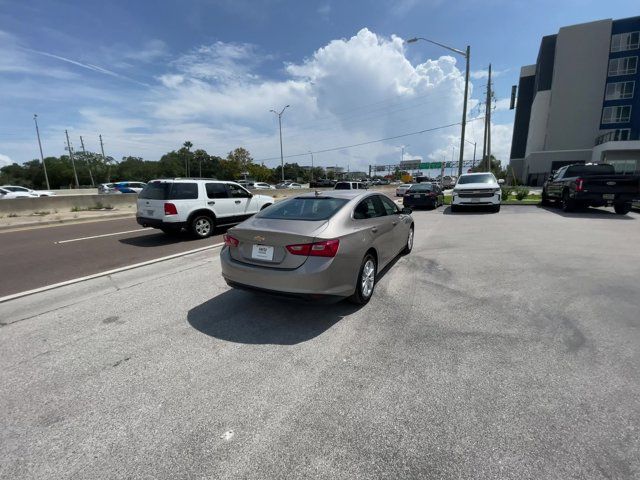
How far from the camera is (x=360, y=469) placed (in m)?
1.99

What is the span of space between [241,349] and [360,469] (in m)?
1.74

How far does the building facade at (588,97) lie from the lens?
43375 millimetres

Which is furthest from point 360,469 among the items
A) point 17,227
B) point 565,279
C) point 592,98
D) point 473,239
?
point 592,98

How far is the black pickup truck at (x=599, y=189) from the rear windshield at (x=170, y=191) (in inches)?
564

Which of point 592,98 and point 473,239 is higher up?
point 592,98

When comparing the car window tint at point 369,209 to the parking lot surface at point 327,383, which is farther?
the car window tint at point 369,209

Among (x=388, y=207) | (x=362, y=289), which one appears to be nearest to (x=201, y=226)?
(x=388, y=207)

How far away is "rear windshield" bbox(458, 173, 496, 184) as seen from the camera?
15.5m

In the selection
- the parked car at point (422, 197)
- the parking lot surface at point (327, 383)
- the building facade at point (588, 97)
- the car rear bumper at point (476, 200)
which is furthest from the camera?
the building facade at point (588, 97)

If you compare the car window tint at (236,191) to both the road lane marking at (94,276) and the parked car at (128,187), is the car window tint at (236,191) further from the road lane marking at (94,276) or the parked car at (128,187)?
the parked car at (128,187)

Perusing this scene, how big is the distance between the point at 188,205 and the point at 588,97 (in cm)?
5991

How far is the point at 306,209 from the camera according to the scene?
15.5 ft

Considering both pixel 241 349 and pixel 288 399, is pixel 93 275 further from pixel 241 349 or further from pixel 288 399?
pixel 288 399

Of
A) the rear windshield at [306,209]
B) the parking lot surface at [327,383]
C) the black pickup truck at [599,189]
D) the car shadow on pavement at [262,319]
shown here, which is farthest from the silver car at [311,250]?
the black pickup truck at [599,189]
